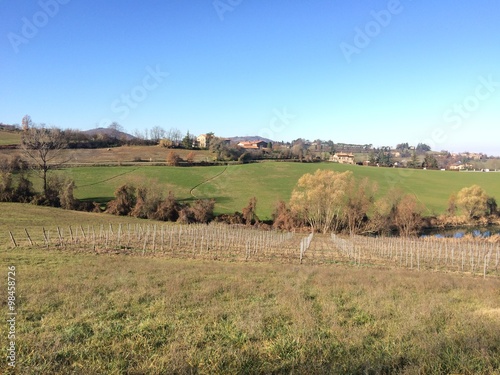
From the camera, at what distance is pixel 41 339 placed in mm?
5684

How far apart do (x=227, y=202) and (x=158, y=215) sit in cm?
1469

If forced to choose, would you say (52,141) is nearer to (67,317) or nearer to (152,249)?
(152,249)

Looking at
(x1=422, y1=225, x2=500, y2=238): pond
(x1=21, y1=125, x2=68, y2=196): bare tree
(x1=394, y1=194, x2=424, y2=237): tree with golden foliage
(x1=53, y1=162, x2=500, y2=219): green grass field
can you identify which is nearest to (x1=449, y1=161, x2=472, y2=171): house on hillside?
(x1=53, y1=162, x2=500, y2=219): green grass field

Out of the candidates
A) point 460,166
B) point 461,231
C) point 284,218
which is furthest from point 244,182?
point 460,166

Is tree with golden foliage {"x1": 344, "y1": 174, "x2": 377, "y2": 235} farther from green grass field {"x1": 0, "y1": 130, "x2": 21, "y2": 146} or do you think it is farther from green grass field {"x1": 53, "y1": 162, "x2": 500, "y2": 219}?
green grass field {"x1": 0, "y1": 130, "x2": 21, "y2": 146}

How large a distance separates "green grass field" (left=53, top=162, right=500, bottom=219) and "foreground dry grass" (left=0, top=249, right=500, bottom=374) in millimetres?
45553

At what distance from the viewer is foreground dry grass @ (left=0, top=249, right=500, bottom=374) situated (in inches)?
192

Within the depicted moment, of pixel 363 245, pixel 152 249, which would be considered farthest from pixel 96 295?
pixel 363 245

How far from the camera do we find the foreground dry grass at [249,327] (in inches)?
192

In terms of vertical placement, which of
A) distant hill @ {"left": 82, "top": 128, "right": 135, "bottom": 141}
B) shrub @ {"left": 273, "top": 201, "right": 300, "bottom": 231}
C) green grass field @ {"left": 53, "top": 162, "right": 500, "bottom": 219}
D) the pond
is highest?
distant hill @ {"left": 82, "top": 128, "right": 135, "bottom": 141}

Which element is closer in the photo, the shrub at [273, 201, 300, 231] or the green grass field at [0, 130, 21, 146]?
the shrub at [273, 201, 300, 231]

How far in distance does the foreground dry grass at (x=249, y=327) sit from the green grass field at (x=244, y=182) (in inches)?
1793

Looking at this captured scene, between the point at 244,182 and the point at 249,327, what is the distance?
6736cm

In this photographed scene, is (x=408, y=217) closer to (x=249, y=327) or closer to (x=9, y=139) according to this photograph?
(x=249, y=327)
